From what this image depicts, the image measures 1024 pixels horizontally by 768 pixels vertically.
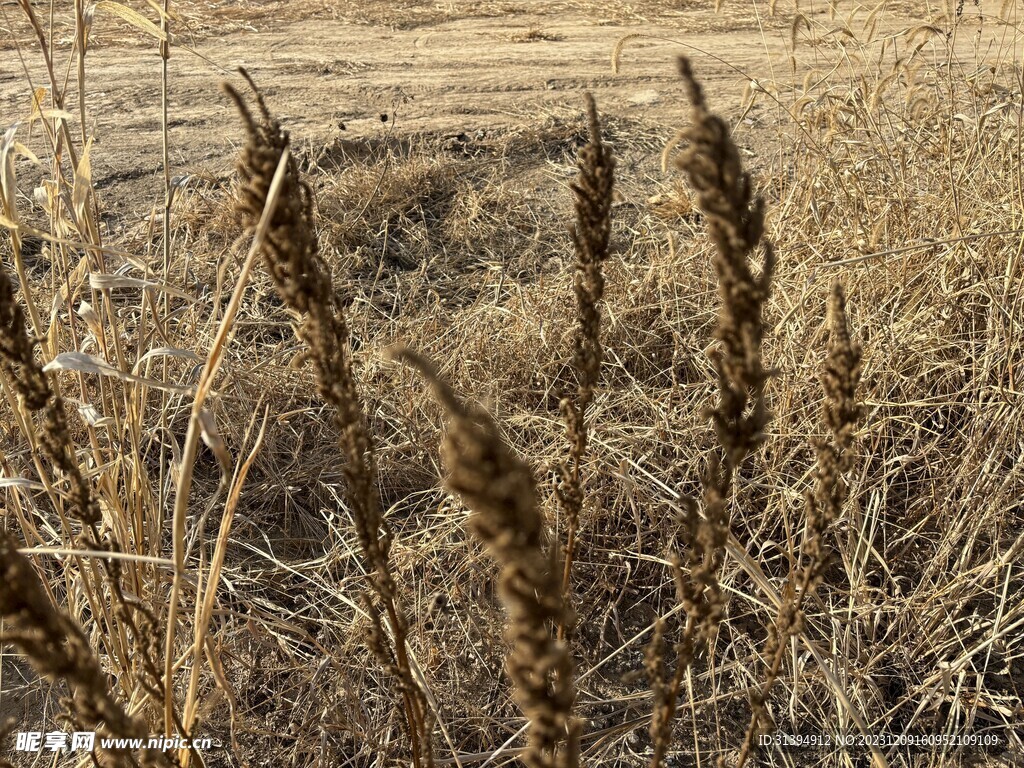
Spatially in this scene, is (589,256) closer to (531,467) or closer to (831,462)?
(831,462)

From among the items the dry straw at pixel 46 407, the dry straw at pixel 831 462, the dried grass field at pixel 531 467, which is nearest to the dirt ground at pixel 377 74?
the dried grass field at pixel 531 467

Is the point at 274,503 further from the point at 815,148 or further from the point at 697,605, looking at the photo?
the point at 815,148

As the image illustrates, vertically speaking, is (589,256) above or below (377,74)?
below

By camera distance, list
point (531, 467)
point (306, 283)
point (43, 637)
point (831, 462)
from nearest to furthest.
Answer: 1. point (43, 637)
2. point (306, 283)
3. point (831, 462)
4. point (531, 467)

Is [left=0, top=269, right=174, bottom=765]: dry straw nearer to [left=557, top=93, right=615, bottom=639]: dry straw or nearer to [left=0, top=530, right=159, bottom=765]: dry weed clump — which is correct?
[left=0, top=530, right=159, bottom=765]: dry weed clump

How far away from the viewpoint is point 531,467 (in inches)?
85.5

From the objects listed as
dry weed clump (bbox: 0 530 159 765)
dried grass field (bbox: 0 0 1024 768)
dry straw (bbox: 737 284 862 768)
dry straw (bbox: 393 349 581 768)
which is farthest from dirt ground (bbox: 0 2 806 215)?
dry straw (bbox: 393 349 581 768)

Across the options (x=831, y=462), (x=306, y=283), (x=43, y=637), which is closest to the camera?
(x=43, y=637)

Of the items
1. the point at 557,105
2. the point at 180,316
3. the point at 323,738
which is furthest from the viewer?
the point at 557,105

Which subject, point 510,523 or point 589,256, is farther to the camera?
point 589,256

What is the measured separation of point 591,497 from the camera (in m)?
2.04

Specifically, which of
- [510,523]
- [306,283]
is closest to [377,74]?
[306,283]

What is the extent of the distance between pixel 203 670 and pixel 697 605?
1.34 m

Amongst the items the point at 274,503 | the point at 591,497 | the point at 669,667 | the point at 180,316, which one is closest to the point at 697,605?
the point at 669,667
